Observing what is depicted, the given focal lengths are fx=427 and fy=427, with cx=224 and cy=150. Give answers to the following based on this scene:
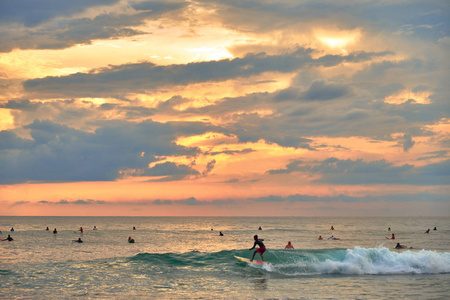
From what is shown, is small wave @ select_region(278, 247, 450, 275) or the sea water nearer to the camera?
the sea water

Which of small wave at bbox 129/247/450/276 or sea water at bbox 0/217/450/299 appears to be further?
small wave at bbox 129/247/450/276

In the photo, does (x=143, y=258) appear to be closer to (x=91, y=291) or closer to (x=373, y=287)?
(x=91, y=291)

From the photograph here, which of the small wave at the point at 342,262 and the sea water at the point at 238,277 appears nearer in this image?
the sea water at the point at 238,277

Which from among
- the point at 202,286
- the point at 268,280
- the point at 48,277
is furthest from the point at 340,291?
the point at 48,277

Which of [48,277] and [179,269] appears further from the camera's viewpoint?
[179,269]

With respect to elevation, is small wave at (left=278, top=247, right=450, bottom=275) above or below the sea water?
above

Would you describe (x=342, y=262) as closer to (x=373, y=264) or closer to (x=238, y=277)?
(x=373, y=264)

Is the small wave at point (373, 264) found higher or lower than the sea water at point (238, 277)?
higher

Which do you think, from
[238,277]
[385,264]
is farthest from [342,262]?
[238,277]

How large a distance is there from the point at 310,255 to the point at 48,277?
894 inches

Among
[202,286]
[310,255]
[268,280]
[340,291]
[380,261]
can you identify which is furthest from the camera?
[310,255]

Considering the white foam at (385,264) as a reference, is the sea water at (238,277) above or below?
below

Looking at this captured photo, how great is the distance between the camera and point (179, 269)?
38.2 m

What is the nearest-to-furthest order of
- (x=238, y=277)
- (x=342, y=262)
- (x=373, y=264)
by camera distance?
(x=238, y=277), (x=342, y=262), (x=373, y=264)
